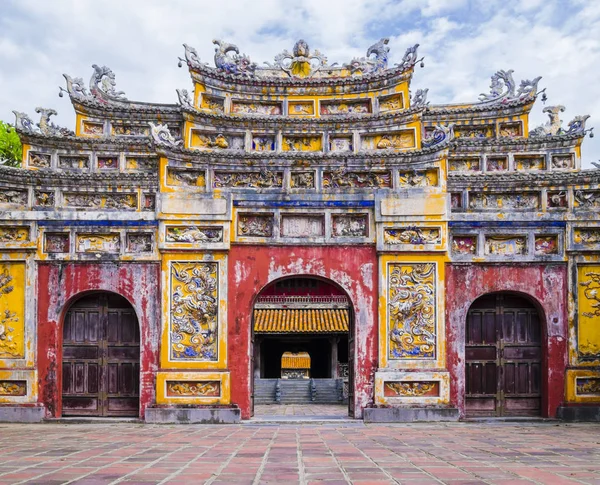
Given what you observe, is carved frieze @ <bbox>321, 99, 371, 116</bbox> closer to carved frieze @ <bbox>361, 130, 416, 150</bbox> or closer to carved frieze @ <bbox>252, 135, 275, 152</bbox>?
carved frieze @ <bbox>361, 130, 416, 150</bbox>

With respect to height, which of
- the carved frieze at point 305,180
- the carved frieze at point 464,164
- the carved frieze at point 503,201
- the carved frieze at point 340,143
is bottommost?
the carved frieze at point 503,201

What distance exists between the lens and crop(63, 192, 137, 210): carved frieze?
13.9 m

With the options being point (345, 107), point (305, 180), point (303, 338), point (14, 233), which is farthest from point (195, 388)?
point (303, 338)

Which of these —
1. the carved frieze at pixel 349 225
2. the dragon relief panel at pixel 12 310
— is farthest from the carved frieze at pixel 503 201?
the dragon relief panel at pixel 12 310

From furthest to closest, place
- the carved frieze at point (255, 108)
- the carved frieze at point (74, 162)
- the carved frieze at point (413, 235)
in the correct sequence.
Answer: the carved frieze at point (74, 162) < the carved frieze at point (255, 108) < the carved frieze at point (413, 235)

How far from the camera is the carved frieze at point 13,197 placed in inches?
545

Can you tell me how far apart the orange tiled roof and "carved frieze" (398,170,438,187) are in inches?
536

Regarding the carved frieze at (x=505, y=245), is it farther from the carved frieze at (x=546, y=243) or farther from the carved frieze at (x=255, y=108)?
the carved frieze at (x=255, y=108)

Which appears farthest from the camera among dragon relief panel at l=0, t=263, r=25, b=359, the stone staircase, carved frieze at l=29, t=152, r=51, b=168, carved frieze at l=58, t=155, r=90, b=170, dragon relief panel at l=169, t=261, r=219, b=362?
the stone staircase

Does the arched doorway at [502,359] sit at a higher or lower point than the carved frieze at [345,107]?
lower

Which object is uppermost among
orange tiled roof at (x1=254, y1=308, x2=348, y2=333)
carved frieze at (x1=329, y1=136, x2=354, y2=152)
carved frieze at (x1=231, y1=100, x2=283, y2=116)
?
carved frieze at (x1=231, y1=100, x2=283, y2=116)

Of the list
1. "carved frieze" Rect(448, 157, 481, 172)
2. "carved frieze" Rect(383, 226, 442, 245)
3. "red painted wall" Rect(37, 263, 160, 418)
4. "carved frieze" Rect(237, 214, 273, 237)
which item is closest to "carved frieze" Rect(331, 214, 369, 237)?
"carved frieze" Rect(383, 226, 442, 245)

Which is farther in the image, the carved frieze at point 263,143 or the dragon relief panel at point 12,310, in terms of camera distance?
the carved frieze at point 263,143

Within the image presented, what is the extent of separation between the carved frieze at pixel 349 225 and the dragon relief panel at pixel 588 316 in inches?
172
